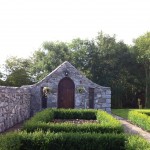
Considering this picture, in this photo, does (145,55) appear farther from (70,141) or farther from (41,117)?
(70,141)

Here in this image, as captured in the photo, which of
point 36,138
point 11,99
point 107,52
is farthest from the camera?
point 107,52

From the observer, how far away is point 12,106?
17.2m

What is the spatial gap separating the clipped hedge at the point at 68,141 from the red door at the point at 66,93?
1482cm

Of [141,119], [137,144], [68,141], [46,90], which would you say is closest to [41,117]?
[68,141]

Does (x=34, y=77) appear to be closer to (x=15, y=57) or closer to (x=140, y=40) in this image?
(x=15, y=57)

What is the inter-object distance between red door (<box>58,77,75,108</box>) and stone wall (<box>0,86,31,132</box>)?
3.40 metres

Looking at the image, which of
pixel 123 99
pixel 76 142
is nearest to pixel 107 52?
pixel 123 99

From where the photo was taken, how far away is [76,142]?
10016mm

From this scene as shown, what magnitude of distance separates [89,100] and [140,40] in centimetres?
1476

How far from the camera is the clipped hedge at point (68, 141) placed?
973 centimetres

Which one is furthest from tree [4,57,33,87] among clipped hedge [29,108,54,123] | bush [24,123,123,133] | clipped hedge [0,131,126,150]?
clipped hedge [0,131,126,150]

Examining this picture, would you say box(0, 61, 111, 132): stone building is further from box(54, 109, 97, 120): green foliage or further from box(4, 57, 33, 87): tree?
box(4, 57, 33, 87): tree

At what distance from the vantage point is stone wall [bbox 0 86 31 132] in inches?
588

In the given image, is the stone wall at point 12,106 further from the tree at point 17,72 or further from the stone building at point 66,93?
the tree at point 17,72
